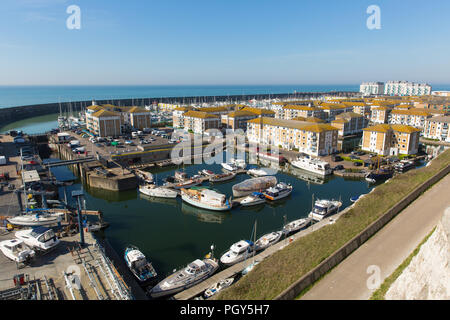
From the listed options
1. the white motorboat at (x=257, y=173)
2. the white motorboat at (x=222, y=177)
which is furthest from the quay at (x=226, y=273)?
the white motorboat at (x=257, y=173)

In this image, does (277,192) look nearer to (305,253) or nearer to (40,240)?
(305,253)

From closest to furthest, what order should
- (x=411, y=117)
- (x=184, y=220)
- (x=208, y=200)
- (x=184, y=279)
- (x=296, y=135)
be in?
1. (x=184, y=279)
2. (x=184, y=220)
3. (x=208, y=200)
4. (x=296, y=135)
5. (x=411, y=117)

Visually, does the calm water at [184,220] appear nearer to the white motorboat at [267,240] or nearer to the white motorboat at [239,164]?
the white motorboat at [267,240]

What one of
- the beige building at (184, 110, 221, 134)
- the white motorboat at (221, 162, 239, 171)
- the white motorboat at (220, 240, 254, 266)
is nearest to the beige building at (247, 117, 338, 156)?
the beige building at (184, 110, 221, 134)

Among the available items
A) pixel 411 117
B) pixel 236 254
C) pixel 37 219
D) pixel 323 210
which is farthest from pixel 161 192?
pixel 411 117

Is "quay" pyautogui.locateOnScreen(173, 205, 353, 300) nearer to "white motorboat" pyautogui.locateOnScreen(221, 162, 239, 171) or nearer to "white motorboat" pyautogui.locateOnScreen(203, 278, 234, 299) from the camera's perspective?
"white motorboat" pyautogui.locateOnScreen(203, 278, 234, 299)

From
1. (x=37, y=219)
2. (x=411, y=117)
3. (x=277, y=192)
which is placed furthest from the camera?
(x=411, y=117)
